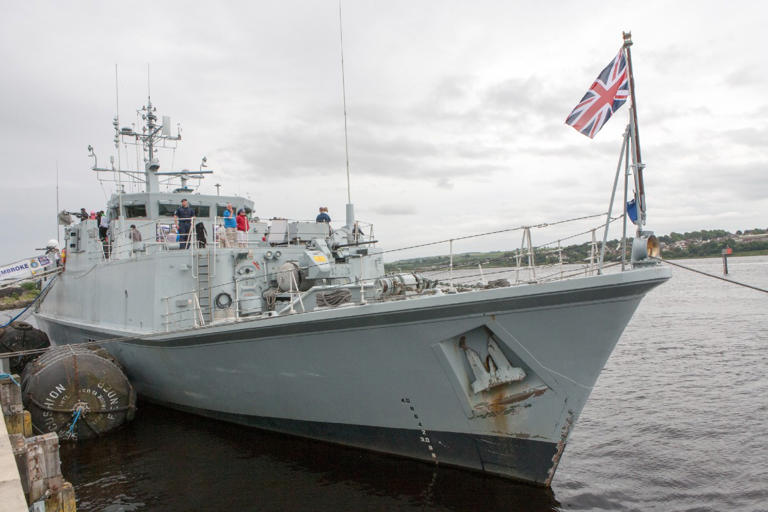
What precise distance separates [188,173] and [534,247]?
1041 centimetres

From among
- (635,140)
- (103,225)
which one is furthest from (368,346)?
(103,225)

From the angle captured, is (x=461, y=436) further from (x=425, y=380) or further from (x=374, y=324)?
(x=374, y=324)

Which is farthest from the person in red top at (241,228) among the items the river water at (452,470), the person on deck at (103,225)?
the person on deck at (103,225)

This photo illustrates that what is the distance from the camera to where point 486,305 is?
577 cm

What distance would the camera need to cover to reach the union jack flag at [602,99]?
212 inches

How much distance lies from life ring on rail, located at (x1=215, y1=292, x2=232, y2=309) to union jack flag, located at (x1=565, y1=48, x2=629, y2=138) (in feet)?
20.2

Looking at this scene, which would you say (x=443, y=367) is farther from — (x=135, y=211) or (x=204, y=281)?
(x=135, y=211)

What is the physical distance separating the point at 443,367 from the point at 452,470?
5.35ft

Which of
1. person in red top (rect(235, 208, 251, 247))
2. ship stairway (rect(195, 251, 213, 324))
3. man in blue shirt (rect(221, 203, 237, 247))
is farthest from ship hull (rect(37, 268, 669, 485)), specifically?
person in red top (rect(235, 208, 251, 247))

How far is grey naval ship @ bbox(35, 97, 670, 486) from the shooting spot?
227 inches

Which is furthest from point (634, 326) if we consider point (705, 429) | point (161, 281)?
point (161, 281)

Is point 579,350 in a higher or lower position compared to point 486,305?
lower

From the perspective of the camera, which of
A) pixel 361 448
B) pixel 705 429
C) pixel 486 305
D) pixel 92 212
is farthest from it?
pixel 92 212

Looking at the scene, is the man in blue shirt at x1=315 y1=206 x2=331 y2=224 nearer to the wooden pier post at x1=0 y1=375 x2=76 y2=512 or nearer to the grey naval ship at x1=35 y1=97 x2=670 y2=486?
the grey naval ship at x1=35 y1=97 x2=670 y2=486
